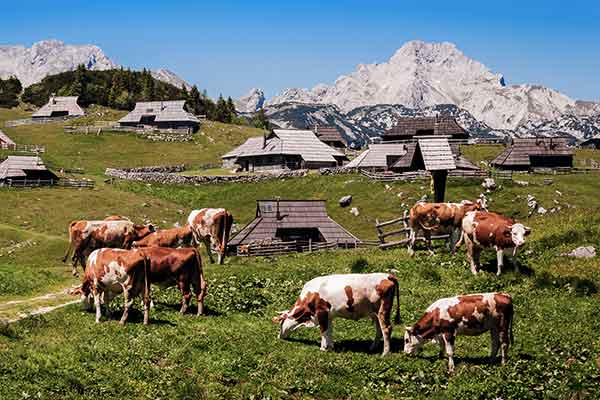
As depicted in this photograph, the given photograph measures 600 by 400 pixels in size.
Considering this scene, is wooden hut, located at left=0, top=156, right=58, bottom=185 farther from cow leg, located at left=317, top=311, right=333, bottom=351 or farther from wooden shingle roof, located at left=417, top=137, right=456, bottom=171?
cow leg, located at left=317, top=311, right=333, bottom=351

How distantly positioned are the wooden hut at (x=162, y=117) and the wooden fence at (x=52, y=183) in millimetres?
53313

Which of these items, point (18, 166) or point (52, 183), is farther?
point (52, 183)

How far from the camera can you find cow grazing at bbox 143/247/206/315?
2344cm

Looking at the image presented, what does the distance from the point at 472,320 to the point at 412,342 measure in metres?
1.77

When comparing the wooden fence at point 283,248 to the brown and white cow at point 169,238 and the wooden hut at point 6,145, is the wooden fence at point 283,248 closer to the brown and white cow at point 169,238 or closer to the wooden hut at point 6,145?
the brown and white cow at point 169,238

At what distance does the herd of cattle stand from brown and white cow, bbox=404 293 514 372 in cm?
3

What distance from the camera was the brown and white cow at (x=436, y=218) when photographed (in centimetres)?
3259

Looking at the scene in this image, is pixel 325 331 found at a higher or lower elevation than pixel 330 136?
lower

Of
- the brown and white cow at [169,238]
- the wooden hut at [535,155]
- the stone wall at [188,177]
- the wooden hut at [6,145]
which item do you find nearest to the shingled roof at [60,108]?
the wooden hut at [6,145]

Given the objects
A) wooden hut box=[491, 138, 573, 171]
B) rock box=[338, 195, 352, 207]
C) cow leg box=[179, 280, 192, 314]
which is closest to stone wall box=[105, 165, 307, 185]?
rock box=[338, 195, 352, 207]

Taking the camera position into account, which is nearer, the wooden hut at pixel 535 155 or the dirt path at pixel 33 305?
the dirt path at pixel 33 305

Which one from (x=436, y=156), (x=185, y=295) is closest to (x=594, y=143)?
(x=436, y=156)

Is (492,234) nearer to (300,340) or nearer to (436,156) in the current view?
(300,340)

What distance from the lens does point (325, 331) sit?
2022 centimetres
